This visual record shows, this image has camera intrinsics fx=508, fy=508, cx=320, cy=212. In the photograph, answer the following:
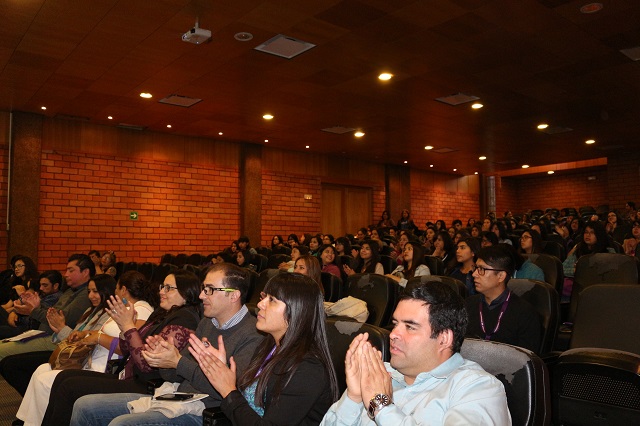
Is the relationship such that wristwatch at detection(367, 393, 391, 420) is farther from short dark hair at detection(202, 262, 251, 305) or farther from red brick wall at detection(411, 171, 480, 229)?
red brick wall at detection(411, 171, 480, 229)

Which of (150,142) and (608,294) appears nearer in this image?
(608,294)

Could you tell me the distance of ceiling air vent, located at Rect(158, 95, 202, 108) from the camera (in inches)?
340

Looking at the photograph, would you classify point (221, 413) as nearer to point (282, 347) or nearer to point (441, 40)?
point (282, 347)

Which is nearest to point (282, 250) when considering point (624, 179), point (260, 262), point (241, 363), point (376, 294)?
point (260, 262)

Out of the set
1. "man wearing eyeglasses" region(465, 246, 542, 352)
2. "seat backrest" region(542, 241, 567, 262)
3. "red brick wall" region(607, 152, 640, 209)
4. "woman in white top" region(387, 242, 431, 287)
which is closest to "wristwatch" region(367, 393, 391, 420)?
"man wearing eyeglasses" region(465, 246, 542, 352)

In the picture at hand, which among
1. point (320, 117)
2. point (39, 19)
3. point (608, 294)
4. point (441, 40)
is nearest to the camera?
point (608, 294)

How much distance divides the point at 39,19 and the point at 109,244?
231 inches

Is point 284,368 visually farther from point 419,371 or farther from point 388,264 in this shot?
point 388,264

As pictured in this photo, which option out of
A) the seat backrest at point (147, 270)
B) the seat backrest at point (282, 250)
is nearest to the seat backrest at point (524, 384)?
the seat backrest at point (147, 270)

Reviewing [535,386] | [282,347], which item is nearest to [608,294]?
[535,386]

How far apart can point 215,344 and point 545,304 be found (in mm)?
1938

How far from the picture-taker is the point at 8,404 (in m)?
4.09

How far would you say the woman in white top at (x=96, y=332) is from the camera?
3139 millimetres

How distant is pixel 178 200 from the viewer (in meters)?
11.7
